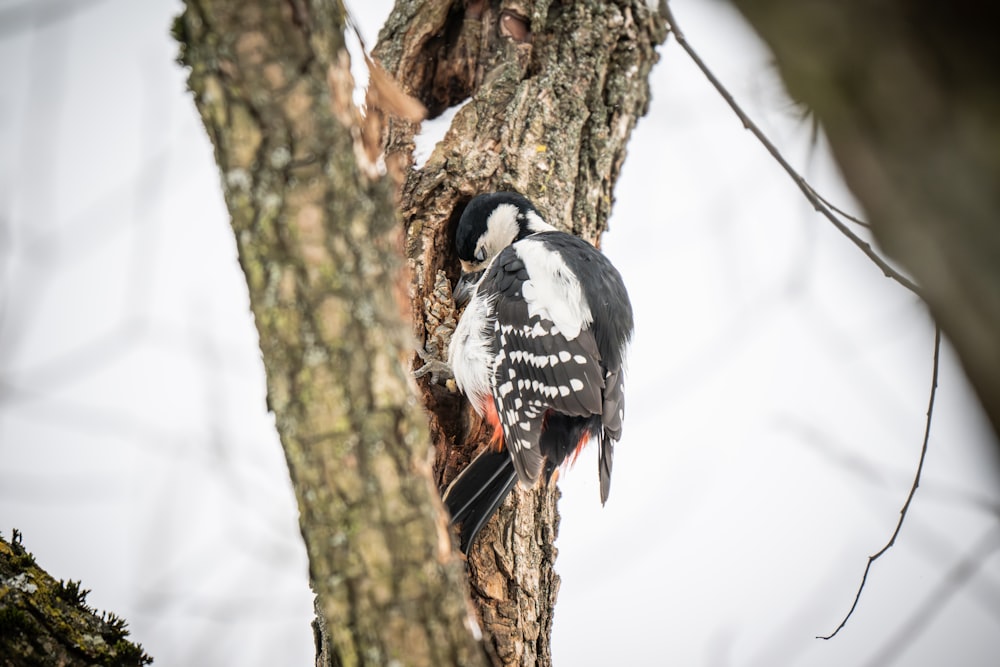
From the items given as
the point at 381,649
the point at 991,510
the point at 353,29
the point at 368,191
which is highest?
the point at 353,29

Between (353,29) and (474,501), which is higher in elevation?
(353,29)

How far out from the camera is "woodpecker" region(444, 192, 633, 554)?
2.45 metres

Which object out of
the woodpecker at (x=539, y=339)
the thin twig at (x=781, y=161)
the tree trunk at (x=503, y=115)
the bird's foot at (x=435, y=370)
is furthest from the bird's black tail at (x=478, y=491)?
the thin twig at (x=781, y=161)

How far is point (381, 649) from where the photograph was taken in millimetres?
1065

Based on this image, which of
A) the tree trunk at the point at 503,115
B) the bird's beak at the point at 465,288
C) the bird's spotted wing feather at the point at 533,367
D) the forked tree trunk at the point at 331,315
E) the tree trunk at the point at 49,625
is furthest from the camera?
the bird's beak at the point at 465,288

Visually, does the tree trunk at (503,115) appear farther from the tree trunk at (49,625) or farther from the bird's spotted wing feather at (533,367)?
the tree trunk at (49,625)

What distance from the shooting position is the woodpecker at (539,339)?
2.45 metres

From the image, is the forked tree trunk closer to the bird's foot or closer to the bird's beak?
the bird's foot

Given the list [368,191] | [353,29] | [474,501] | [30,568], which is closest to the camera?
[368,191]

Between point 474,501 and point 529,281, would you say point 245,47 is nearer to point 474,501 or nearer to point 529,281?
point 474,501

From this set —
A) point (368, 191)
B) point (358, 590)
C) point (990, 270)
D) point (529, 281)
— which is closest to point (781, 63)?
point (990, 270)

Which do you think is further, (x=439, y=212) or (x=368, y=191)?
(x=439, y=212)

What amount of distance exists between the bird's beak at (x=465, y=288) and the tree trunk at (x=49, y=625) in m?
1.77

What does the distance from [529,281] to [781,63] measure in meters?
1.96
